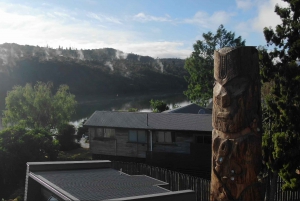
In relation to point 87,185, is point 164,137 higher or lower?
lower

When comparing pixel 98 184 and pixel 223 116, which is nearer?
pixel 223 116

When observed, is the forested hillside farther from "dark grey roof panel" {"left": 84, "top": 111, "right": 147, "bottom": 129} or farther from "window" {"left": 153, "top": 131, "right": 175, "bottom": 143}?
"window" {"left": 153, "top": 131, "right": 175, "bottom": 143}

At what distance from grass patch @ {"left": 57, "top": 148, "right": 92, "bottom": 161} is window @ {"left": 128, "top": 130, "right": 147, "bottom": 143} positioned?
4257 mm

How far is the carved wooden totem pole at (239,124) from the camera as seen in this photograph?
23.0 ft

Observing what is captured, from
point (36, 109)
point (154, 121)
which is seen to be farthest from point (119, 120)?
point (36, 109)

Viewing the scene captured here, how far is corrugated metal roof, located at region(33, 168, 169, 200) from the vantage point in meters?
9.40

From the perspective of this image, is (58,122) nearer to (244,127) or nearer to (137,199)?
(137,199)

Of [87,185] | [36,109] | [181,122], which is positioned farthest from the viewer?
[36,109]

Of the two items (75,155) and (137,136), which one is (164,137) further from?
(75,155)

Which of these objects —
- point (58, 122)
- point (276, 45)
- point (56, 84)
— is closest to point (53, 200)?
point (276, 45)

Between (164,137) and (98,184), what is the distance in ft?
34.9

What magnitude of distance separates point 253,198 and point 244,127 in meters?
1.49

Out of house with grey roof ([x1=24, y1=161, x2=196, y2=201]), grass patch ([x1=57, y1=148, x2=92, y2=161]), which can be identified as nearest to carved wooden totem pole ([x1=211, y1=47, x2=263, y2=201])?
house with grey roof ([x1=24, y1=161, x2=196, y2=201])

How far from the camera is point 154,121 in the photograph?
21.3 metres
